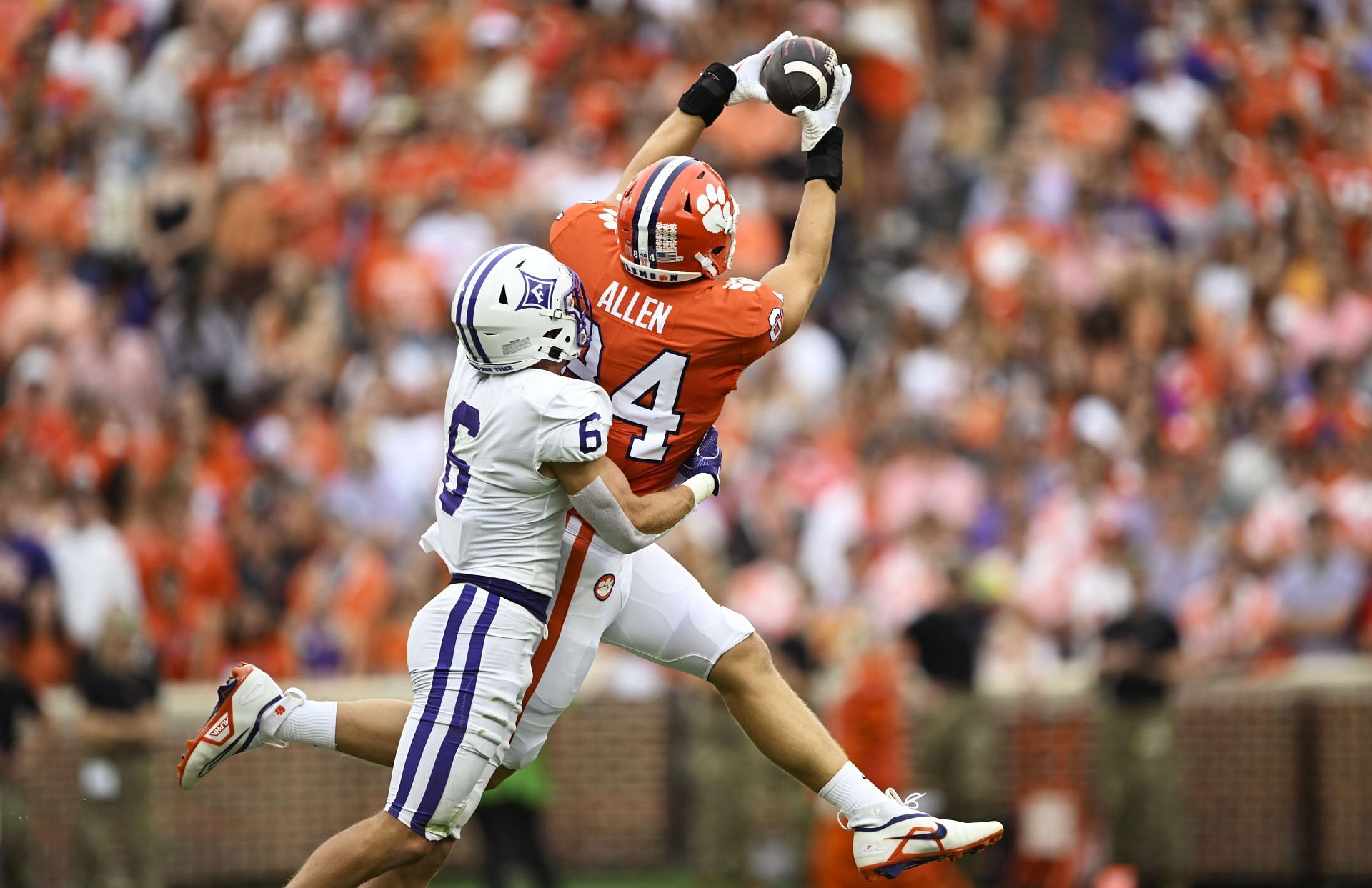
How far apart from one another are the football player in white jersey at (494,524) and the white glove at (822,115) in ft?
3.80

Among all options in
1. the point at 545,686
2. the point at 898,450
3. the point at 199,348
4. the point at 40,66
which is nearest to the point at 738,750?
the point at 898,450

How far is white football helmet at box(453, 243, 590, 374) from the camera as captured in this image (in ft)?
23.1

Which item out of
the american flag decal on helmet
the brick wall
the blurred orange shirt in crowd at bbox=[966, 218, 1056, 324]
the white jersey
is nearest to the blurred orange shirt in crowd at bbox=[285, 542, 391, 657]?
the brick wall

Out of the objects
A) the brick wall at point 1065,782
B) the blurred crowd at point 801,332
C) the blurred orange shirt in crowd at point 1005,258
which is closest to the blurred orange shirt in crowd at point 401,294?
the blurred crowd at point 801,332

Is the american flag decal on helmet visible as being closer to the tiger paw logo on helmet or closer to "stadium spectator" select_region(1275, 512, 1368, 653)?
the tiger paw logo on helmet

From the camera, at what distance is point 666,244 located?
7.32 metres

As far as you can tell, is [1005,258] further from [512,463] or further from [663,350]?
[512,463]

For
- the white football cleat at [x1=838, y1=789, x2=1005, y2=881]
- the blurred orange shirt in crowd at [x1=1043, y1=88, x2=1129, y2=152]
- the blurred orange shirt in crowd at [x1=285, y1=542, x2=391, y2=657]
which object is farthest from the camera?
the blurred orange shirt in crowd at [x1=1043, y1=88, x2=1129, y2=152]

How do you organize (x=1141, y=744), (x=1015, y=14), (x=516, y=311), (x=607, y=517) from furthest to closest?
(x=1015, y=14), (x=1141, y=744), (x=607, y=517), (x=516, y=311)

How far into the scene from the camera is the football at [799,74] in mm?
7812

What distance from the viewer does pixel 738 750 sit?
1340 cm

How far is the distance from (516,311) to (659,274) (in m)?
0.62

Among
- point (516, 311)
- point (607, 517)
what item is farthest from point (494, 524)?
point (516, 311)

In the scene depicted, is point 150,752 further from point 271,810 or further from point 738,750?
point 738,750
